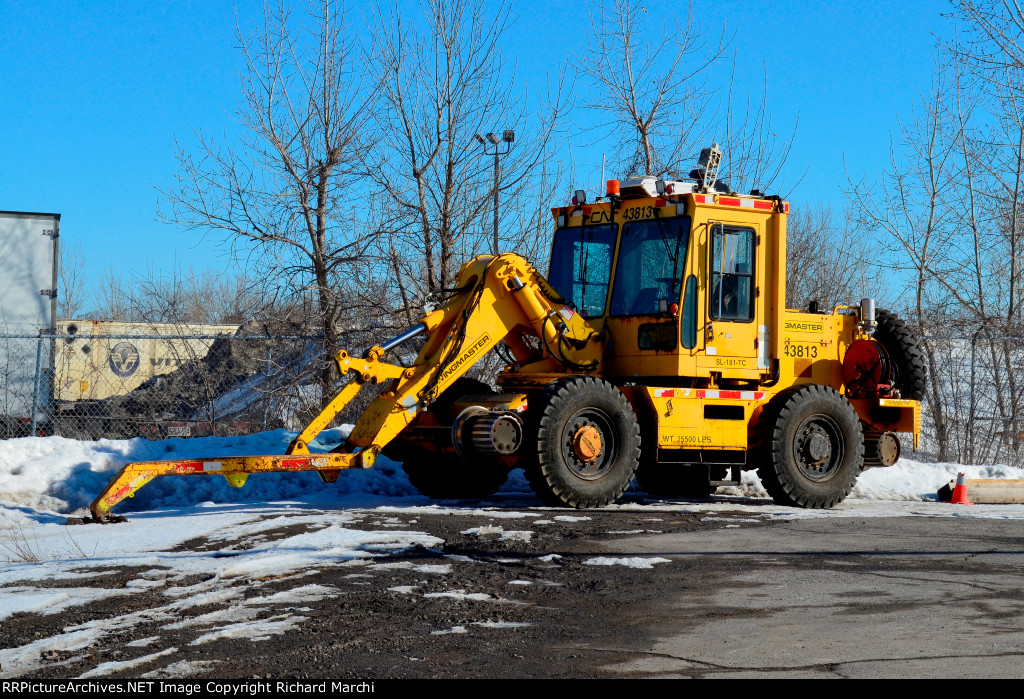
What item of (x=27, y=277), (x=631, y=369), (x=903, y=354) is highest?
(x=27, y=277)

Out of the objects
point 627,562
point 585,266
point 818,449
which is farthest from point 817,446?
point 627,562

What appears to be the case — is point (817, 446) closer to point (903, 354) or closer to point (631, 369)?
point (903, 354)

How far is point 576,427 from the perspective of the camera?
11.4 meters

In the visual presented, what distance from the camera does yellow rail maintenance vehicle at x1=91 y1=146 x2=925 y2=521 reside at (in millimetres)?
11375

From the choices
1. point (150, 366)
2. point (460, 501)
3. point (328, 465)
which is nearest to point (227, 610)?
point (328, 465)

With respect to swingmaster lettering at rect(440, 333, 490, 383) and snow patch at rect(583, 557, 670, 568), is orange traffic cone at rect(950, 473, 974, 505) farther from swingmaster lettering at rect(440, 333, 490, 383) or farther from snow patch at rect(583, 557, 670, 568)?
snow patch at rect(583, 557, 670, 568)

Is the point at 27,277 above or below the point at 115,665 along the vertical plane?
above

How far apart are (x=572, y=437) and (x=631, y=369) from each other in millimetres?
1467

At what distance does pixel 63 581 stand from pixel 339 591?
1861 mm

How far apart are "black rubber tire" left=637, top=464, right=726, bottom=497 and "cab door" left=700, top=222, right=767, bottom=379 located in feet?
6.04

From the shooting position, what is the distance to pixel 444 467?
1277 centimetres

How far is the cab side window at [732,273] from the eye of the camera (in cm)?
1224

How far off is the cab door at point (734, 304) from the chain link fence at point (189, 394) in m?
6.63

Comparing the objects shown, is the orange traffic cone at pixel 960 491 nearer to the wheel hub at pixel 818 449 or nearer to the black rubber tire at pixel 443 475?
the wheel hub at pixel 818 449
